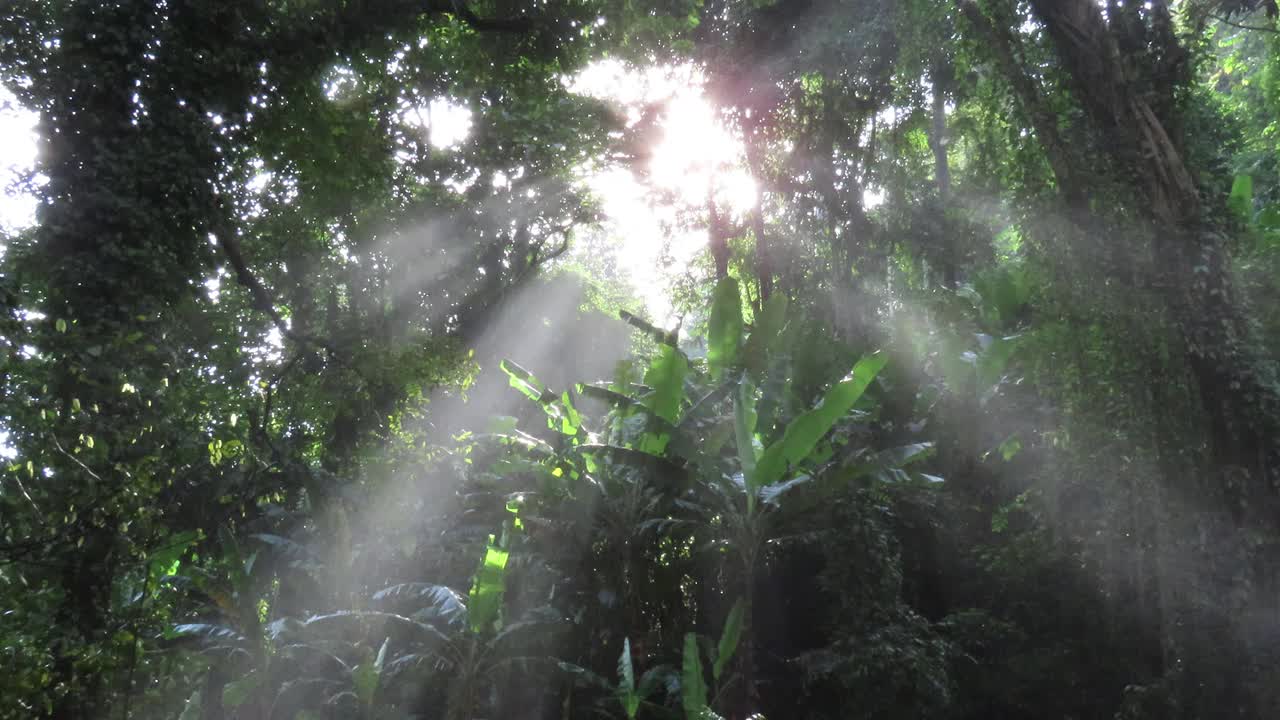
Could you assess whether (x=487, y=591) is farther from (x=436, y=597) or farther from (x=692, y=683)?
(x=692, y=683)

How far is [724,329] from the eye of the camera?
21.9ft

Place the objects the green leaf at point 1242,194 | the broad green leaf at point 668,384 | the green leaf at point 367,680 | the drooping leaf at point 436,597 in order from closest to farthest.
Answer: the green leaf at point 367,680
the drooping leaf at point 436,597
the broad green leaf at point 668,384
the green leaf at point 1242,194

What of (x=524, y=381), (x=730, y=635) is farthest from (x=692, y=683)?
(x=524, y=381)

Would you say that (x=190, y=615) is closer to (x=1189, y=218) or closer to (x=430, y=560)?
(x=430, y=560)

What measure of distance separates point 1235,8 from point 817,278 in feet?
19.3

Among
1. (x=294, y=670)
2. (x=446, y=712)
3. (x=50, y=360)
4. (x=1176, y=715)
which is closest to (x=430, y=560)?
(x=294, y=670)

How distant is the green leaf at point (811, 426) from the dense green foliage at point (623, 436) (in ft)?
0.10

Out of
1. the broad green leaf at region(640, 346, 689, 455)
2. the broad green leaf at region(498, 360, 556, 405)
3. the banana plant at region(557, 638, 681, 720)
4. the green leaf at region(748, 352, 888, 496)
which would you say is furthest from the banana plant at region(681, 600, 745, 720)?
the broad green leaf at region(498, 360, 556, 405)

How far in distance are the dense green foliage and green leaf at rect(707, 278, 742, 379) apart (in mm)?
27

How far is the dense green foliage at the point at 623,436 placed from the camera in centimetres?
406

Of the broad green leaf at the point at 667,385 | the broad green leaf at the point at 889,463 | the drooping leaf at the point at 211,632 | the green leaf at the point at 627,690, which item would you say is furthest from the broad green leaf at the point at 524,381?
the drooping leaf at the point at 211,632

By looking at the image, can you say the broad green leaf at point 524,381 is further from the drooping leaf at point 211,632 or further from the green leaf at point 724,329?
the drooping leaf at point 211,632

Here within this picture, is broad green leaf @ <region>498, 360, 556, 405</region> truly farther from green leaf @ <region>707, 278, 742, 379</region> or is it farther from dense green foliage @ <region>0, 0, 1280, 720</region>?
green leaf @ <region>707, 278, 742, 379</region>

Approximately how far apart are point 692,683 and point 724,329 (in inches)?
110
